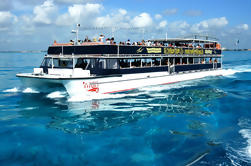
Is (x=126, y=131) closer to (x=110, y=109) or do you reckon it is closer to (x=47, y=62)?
(x=110, y=109)

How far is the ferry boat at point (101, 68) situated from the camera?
16266 millimetres

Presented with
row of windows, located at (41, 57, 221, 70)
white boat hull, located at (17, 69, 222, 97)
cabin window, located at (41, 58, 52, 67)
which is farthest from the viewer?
cabin window, located at (41, 58, 52, 67)

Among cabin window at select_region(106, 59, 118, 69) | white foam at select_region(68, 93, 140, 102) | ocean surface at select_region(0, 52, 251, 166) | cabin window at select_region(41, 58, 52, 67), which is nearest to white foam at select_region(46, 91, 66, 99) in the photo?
ocean surface at select_region(0, 52, 251, 166)

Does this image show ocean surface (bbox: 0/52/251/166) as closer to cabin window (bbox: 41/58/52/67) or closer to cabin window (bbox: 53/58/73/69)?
cabin window (bbox: 53/58/73/69)

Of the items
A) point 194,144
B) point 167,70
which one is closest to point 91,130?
point 194,144

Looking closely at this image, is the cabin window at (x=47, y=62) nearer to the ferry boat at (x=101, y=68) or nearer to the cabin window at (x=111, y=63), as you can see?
the ferry boat at (x=101, y=68)

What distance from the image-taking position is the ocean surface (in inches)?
312

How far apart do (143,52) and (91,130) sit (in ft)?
38.3

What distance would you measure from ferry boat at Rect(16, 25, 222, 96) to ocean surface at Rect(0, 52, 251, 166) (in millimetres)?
1326

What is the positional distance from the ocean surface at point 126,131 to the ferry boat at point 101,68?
1326 mm

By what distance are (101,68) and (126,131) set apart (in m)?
8.36

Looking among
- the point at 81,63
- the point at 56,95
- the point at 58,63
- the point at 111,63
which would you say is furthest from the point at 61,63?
the point at 111,63

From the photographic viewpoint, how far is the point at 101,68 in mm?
17828

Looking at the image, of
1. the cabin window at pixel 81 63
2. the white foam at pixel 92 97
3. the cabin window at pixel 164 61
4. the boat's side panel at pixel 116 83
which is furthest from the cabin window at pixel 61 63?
the cabin window at pixel 164 61
